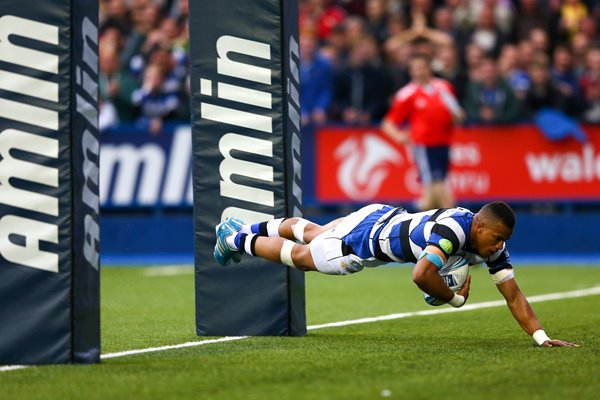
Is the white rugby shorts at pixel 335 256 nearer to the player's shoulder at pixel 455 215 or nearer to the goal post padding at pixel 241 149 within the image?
the player's shoulder at pixel 455 215

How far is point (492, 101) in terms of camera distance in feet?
59.1

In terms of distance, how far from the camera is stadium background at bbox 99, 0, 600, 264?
1791 centimetres

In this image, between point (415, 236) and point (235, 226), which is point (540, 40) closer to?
point (235, 226)

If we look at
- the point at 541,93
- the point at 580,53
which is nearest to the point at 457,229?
the point at 541,93

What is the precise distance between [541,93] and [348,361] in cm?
1145

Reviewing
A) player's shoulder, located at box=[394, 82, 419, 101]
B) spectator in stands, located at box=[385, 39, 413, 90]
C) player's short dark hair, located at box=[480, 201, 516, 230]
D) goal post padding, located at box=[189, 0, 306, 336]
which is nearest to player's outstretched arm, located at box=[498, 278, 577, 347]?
player's short dark hair, located at box=[480, 201, 516, 230]

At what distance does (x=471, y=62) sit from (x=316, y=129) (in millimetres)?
2498

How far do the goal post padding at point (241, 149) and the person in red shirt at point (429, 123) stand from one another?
24.0 feet

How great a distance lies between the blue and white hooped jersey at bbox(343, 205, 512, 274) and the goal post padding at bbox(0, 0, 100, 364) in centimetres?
200

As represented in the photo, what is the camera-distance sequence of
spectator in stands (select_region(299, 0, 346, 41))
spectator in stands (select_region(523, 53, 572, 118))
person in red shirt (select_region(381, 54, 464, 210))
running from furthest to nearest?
spectator in stands (select_region(299, 0, 346, 41)), spectator in stands (select_region(523, 53, 572, 118)), person in red shirt (select_region(381, 54, 464, 210))

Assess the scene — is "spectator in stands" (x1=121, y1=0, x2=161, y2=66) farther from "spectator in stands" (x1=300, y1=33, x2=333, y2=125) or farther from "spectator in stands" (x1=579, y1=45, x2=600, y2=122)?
"spectator in stands" (x1=579, y1=45, x2=600, y2=122)

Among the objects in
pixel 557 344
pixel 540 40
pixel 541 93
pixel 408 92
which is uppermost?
pixel 540 40

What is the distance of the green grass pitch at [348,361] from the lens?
6262mm

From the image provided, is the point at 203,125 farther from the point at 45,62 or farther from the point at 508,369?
the point at 508,369
